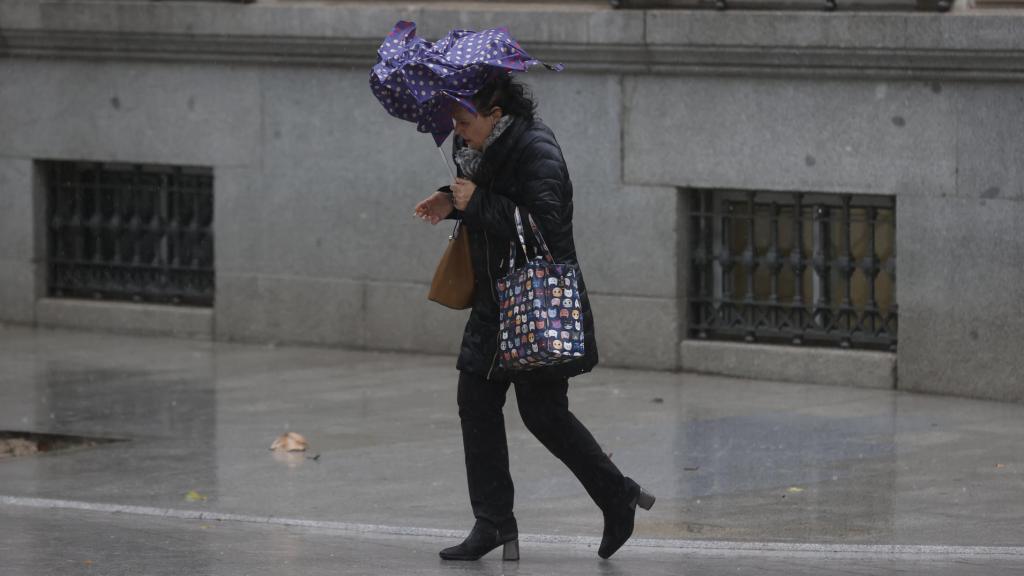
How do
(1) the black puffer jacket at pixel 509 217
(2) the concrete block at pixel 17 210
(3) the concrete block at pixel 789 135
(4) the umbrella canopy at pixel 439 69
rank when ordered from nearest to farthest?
(4) the umbrella canopy at pixel 439 69, (1) the black puffer jacket at pixel 509 217, (3) the concrete block at pixel 789 135, (2) the concrete block at pixel 17 210

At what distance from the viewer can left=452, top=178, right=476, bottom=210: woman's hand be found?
7.04 m

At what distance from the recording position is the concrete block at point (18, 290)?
1434 cm

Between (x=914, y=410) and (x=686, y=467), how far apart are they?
1.94 m

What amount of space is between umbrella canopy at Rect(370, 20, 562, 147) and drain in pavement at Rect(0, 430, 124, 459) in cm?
370

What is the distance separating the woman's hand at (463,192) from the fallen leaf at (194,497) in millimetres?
2197

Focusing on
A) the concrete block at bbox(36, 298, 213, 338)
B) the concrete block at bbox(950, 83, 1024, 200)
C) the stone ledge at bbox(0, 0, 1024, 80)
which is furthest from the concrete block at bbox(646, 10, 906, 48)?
the concrete block at bbox(36, 298, 213, 338)

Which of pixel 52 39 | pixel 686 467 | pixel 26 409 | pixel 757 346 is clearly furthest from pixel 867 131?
pixel 52 39

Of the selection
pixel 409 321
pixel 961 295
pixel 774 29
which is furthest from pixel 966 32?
pixel 409 321

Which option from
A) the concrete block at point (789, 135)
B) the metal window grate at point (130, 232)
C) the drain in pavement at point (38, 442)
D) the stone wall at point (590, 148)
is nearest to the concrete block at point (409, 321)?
the stone wall at point (590, 148)

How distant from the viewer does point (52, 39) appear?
550 inches

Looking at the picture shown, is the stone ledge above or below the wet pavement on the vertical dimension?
above

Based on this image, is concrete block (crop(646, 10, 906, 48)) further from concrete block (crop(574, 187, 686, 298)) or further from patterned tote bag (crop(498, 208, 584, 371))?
patterned tote bag (crop(498, 208, 584, 371))

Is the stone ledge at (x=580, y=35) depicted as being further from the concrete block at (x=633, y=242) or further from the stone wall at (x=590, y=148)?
the concrete block at (x=633, y=242)

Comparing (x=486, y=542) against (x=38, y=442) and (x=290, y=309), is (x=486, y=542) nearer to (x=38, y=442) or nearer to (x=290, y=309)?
(x=38, y=442)
